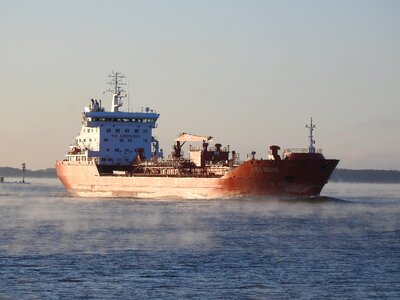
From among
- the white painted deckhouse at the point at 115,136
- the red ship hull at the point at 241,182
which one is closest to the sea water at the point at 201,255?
the red ship hull at the point at 241,182

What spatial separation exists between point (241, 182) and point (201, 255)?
1749 inches

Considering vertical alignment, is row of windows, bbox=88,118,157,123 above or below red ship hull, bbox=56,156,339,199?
above

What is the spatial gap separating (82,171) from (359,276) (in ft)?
246

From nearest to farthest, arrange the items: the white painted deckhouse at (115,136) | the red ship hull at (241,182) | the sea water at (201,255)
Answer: the sea water at (201,255) → the red ship hull at (241,182) → the white painted deckhouse at (115,136)

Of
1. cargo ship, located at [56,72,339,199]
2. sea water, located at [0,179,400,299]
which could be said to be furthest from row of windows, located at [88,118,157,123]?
sea water, located at [0,179,400,299]

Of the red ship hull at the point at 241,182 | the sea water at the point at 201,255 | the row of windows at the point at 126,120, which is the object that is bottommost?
the sea water at the point at 201,255

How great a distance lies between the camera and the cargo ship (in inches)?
3361

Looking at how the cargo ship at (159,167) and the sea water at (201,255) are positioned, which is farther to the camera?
the cargo ship at (159,167)

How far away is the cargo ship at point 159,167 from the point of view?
85375 mm

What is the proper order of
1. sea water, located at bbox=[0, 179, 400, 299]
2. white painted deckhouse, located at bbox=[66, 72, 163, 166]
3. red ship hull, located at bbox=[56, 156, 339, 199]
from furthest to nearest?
white painted deckhouse, located at bbox=[66, 72, 163, 166] → red ship hull, located at bbox=[56, 156, 339, 199] → sea water, located at bbox=[0, 179, 400, 299]

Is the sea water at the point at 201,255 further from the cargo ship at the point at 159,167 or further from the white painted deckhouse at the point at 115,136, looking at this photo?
the white painted deckhouse at the point at 115,136

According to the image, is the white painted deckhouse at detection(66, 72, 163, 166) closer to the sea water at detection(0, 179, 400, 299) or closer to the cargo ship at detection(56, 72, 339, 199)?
the cargo ship at detection(56, 72, 339, 199)

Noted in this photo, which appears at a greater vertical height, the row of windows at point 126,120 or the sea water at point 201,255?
the row of windows at point 126,120

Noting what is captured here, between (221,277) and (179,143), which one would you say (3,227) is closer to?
(221,277)
